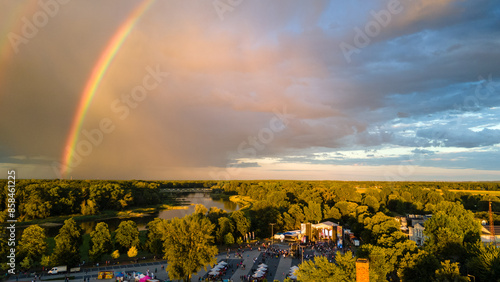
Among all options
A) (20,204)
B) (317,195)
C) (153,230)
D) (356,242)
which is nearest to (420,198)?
(317,195)

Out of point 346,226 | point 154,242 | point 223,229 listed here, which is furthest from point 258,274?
point 346,226

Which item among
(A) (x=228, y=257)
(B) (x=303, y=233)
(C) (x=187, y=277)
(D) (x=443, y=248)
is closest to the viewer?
(C) (x=187, y=277)

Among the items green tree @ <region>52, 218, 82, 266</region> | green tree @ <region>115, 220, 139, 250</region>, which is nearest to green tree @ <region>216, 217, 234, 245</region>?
green tree @ <region>115, 220, 139, 250</region>

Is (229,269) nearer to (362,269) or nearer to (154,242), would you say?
(154,242)

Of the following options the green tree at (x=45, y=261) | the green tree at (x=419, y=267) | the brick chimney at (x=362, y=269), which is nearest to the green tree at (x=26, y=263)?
the green tree at (x=45, y=261)

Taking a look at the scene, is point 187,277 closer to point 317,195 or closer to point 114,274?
point 114,274

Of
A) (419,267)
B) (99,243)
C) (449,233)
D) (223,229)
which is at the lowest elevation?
(419,267)
